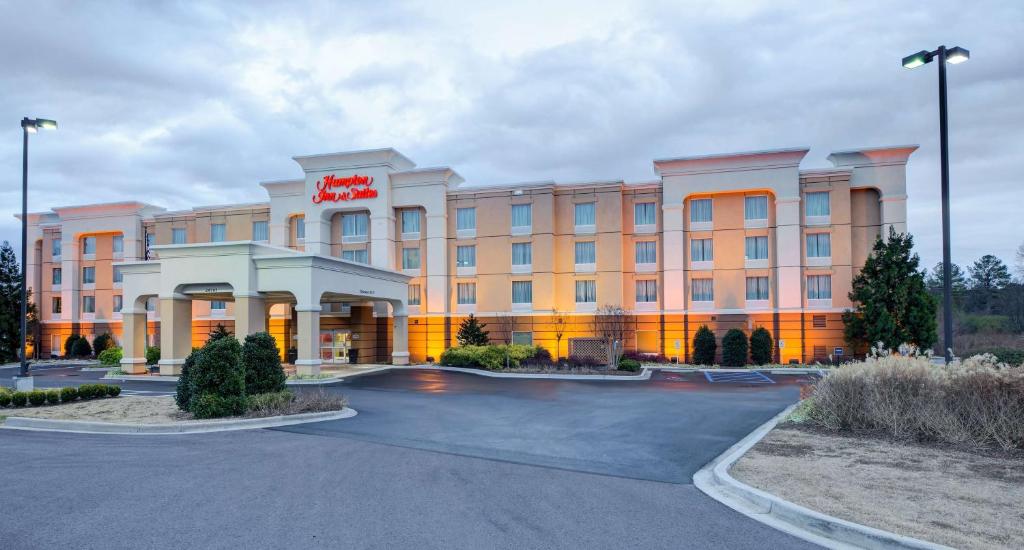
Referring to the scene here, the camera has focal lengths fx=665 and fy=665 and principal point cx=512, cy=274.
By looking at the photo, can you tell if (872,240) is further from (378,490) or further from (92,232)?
(92,232)

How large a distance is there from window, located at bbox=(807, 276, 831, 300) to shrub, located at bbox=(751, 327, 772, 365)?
12.5ft

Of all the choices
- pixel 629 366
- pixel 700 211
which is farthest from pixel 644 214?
pixel 629 366

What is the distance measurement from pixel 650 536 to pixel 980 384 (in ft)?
26.0

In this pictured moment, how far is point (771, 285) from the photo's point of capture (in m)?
38.8

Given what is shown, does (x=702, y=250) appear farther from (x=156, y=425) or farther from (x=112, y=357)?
(x=112, y=357)

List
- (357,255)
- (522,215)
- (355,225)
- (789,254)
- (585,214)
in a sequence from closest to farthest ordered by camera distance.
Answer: (789,254), (585,214), (522,215), (357,255), (355,225)

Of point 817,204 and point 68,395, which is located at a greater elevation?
point 817,204

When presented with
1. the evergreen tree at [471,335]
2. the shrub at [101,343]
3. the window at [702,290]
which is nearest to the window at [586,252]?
the window at [702,290]

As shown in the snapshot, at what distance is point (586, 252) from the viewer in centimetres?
4112

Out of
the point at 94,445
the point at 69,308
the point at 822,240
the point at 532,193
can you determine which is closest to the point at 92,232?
the point at 69,308

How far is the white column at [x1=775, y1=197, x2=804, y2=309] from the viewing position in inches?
1491

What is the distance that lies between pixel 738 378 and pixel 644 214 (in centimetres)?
1367

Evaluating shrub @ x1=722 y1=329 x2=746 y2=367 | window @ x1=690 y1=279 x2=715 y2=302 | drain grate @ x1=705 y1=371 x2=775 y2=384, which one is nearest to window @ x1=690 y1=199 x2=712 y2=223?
window @ x1=690 y1=279 x2=715 y2=302

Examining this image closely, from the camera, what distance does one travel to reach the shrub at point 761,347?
121 feet
